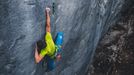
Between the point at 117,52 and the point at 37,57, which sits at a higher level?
the point at 37,57

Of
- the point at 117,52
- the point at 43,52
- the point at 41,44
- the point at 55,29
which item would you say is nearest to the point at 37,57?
the point at 43,52

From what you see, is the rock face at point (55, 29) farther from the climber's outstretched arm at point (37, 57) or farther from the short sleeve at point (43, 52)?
the short sleeve at point (43, 52)

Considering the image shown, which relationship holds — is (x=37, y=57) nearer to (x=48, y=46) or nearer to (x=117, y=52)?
(x=48, y=46)

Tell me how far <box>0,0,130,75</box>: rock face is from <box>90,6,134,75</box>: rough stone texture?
853mm

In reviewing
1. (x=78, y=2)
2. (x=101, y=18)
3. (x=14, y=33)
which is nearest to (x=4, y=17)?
(x=14, y=33)

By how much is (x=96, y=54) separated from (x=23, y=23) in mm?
5579

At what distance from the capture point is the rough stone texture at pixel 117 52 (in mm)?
10297

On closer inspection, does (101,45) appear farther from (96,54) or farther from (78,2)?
(78,2)

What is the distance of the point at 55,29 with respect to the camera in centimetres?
664

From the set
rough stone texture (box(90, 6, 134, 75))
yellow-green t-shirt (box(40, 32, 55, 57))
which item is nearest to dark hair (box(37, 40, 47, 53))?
yellow-green t-shirt (box(40, 32, 55, 57))

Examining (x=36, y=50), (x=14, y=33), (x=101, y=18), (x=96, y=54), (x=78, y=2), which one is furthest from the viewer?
(x=96, y=54)

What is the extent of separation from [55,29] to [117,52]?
4489 mm

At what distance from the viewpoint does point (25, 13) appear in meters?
5.42

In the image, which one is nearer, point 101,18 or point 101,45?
point 101,18
